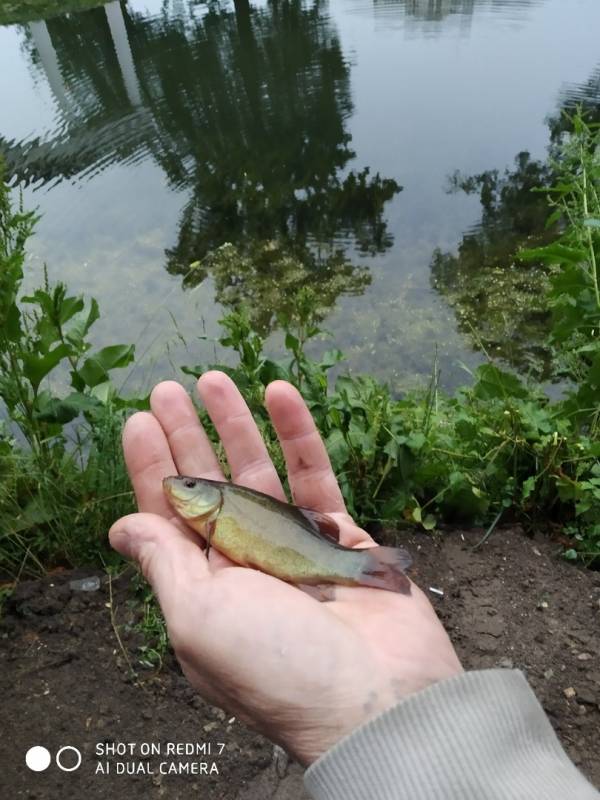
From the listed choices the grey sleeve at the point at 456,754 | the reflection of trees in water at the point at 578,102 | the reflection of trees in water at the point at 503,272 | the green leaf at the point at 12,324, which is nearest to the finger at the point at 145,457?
the green leaf at the point at 12,324

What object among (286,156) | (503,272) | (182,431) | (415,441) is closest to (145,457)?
(182,431)

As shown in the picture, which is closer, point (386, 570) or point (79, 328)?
point (386, 570)

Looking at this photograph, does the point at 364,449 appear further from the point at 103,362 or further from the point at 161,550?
the point at 103,362

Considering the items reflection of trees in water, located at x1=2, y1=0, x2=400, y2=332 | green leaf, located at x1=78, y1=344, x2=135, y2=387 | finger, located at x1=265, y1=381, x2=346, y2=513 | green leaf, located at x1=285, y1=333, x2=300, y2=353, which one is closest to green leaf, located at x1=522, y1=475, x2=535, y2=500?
finger, located at x1=265, y1=381, x2=346, y2=513

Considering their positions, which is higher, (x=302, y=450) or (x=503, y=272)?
(x=302, y=450)

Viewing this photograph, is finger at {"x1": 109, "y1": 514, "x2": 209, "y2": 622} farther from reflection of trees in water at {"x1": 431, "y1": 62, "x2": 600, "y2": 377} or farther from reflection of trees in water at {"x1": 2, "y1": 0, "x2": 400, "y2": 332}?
reflection of trees in water at {"x1": 2, "y1": 0, "x2": 400, "y2": 332}

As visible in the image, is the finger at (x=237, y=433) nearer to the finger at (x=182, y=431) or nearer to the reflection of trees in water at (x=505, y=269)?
the finger at (x=182, y=431)
